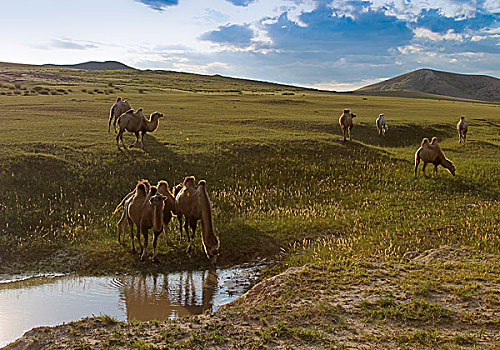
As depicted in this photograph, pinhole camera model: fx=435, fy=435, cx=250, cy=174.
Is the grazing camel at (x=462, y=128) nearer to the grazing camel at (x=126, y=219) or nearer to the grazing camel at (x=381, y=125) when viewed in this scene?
the grazing camel at (x=381, y=125)

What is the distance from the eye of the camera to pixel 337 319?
702 centimetres

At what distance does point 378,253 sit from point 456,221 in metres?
4.14

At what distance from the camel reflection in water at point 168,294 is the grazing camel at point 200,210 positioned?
2.16ft

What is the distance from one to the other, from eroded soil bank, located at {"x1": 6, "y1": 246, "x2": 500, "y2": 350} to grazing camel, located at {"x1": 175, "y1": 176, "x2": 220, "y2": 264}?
96.2 inches

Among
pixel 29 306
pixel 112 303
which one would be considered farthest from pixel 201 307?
pixel 29 306

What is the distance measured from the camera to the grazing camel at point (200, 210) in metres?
11.1

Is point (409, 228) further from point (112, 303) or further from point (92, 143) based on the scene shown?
point (92, 143)

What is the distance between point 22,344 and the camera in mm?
6312

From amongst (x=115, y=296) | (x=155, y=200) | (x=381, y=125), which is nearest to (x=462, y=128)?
(x=381, y=125)

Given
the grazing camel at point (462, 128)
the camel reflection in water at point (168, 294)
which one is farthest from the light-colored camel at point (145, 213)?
the grazing camel at point (462, 128)

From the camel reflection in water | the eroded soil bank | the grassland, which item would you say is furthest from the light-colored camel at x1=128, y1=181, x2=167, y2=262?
the eroded soil bank

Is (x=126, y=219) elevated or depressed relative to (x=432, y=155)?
depressed

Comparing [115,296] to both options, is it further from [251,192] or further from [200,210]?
[251,192]

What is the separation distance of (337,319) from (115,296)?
201 inches
